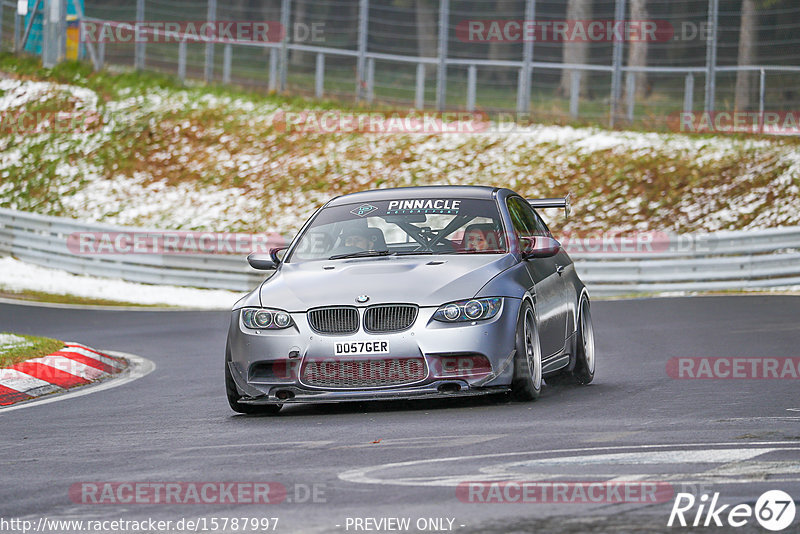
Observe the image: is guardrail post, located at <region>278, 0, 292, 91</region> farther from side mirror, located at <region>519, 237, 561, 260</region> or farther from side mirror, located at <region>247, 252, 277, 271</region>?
side mirror, located at <region>519, 237, 561, 260</region>

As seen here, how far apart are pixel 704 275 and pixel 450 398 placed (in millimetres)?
12738

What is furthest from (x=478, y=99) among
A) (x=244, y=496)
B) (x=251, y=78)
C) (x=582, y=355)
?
(x=244, y=496)

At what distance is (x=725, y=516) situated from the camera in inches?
205

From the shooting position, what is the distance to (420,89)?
3189 centimetres

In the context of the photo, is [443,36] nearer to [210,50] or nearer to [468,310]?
[210,50]

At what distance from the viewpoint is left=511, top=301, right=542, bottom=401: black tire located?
8.85m

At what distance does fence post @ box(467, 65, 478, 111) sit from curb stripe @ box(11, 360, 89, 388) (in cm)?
1976

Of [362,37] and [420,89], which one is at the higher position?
[362,37]

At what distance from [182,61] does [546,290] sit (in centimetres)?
2796

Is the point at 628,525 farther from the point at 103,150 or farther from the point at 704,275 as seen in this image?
the point at 103,150

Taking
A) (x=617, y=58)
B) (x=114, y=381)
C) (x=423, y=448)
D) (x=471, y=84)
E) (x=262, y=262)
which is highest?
(x=617, y=58)

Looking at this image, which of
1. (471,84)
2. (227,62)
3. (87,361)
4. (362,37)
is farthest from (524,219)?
(227,62)

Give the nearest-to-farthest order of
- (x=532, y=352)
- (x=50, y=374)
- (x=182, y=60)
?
(x=532, y=352)
(x=50, y=374)
(x=182, y=60)

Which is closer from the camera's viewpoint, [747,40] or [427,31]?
[747,40]
